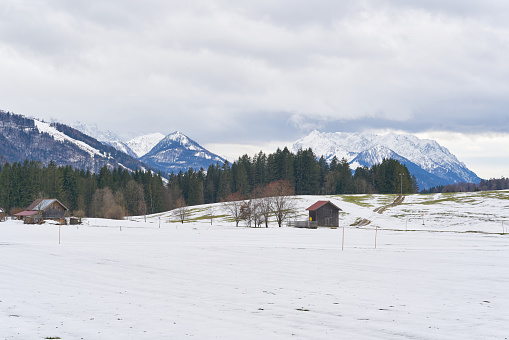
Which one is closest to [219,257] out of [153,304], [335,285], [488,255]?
[335,285]

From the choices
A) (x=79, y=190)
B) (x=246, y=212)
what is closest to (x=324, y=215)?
(x=246, y=212)

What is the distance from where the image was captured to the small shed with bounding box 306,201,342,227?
90.6 m

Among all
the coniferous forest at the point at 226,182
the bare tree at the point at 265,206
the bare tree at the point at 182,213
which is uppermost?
the coniferous forest at the point at 226,182

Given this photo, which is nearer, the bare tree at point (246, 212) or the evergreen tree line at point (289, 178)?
the bare tree at point (246, 212)

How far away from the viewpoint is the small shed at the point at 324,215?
90.6 m

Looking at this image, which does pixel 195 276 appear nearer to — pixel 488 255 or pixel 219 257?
pixel 219 257

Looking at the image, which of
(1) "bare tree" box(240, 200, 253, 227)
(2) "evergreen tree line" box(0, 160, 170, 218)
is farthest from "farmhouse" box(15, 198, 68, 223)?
(1) "bare tree" box(240, 200, 253, 227)

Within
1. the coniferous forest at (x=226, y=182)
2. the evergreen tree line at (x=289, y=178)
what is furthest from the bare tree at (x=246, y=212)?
the evergreen tree line at (x=289, y=178)

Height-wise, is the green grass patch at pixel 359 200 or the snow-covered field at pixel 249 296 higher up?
the green grass patch at pixel 359 200

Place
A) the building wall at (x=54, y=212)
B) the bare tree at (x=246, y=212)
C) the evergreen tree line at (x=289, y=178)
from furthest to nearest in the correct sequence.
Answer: the evergreen tree line at (x=289, y=178)
the building wall at (x=54, y=212)
the bare tree at (x=246, y=212)

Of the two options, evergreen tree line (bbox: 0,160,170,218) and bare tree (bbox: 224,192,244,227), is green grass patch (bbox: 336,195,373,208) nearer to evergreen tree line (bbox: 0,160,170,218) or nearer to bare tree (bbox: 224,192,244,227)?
bare tree (bbox: 224,192,244,227)

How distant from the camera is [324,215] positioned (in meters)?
91.0

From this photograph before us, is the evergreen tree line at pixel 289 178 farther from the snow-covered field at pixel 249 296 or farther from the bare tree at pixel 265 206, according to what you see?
the snow-covered field at pixel 249 296

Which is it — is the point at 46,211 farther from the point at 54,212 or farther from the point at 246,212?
the point at 246,212
